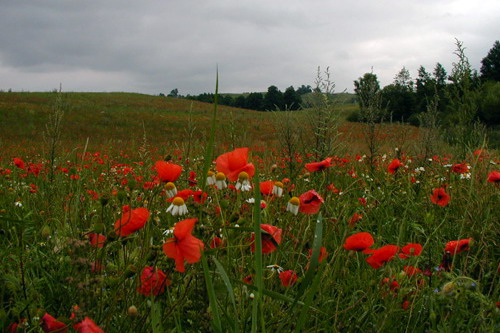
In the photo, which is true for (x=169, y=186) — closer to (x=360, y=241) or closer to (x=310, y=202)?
(x=310, y=202)

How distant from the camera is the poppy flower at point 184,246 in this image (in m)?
0.90

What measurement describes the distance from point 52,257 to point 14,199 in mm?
1579

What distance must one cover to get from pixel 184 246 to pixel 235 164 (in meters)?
0.38

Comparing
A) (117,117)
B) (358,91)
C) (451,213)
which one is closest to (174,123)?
(117,117)

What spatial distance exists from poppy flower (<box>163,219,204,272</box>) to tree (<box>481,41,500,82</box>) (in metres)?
45.4

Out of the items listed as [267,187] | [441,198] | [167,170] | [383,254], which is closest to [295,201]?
[267,187]

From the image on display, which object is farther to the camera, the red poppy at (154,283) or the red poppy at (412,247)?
the red poppy at (412,247)

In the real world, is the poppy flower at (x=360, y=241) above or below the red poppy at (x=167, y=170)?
below

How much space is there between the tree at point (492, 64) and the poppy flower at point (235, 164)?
45.0m

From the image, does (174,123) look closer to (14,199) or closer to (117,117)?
(117,117)

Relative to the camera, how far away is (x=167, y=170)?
1198mm

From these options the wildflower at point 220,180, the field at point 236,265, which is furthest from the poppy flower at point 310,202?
the wildflower at point 220,180

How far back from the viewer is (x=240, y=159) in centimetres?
122

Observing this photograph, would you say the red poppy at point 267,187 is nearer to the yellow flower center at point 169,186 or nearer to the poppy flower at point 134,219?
the yellow flower center at point 169,186
